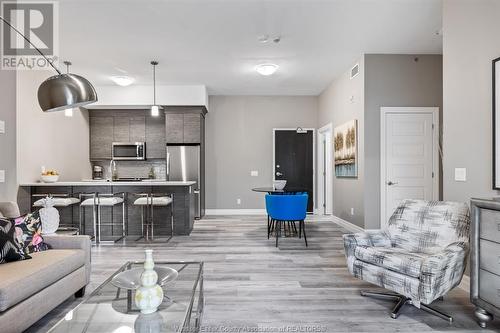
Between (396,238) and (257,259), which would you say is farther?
(257,259)

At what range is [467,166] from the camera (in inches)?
113

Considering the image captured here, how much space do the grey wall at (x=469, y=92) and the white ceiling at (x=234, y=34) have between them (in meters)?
0.66

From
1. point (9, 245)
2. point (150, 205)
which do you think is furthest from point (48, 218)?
point (150, 205)

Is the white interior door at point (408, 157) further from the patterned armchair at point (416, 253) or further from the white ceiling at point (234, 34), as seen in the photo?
the patterned armchair at point (416, 253)

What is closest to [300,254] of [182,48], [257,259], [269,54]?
[257,259]

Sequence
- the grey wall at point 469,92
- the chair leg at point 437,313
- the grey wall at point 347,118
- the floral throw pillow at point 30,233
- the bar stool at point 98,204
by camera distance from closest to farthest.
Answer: the chair leg at point 437,313 → the floral throw pillow at point 30,233 → the grey wall at point 469,92 → the bar stool at point 98,204 → the grey wall at point 347,118

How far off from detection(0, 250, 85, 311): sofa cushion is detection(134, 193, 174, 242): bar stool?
6.88 feet

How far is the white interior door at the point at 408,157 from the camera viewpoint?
4887 mm

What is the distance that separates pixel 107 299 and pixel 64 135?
17.8 feet

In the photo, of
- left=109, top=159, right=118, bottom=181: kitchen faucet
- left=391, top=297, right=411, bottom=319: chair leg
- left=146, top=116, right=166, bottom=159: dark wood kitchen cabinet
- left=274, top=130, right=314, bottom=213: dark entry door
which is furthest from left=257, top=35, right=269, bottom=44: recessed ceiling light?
left=109, top=159, right=118, bottom=181: kitchen faucet

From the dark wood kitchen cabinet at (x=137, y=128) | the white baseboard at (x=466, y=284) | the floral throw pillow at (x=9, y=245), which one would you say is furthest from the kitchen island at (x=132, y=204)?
the white baseboard at (x=466, y=284)

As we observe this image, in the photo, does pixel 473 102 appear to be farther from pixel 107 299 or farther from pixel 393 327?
pixel 107 299

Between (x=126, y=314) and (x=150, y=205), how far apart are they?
342 centimetres

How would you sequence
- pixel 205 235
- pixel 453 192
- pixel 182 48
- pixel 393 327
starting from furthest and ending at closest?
pixel 205 235
pixel 182 48
pixel 453 192
pixel 393 327
